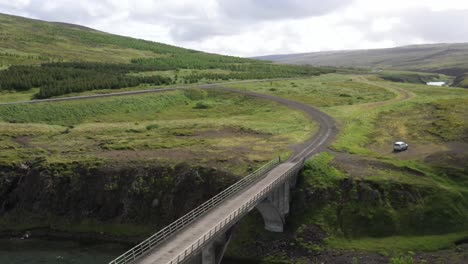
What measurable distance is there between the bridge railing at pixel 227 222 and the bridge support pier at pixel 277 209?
196 centimetres

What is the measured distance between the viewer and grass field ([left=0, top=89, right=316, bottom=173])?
8344 cm

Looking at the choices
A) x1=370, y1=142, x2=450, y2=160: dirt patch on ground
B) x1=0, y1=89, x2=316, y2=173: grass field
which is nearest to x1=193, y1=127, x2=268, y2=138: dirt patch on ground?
x1=0, y1=89, x2=316, y2=173: grass field

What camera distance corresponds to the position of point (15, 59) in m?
200

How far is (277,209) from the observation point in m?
62.2

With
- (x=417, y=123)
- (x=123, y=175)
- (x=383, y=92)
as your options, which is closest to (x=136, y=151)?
(x=123, y=175)

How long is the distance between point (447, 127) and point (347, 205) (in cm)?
5000

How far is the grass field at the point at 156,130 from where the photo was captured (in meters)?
83.4

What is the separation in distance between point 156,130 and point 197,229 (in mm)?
67587

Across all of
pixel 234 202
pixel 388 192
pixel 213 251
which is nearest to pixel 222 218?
pixel 213 251

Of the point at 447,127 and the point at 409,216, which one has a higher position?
the point at 447,127

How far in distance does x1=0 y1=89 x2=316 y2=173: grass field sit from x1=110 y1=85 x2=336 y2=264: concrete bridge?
9.48 m

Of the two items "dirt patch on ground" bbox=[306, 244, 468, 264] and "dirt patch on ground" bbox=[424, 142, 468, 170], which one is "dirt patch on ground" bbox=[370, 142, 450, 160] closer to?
"dirt patch on ground" bbox=[424, 142, 468, 170]

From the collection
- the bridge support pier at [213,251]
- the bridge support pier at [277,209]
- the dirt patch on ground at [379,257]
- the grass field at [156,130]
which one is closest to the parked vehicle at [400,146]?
the grass field at [156,130]

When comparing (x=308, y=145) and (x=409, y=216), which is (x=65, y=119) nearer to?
(x=308, y=145)
